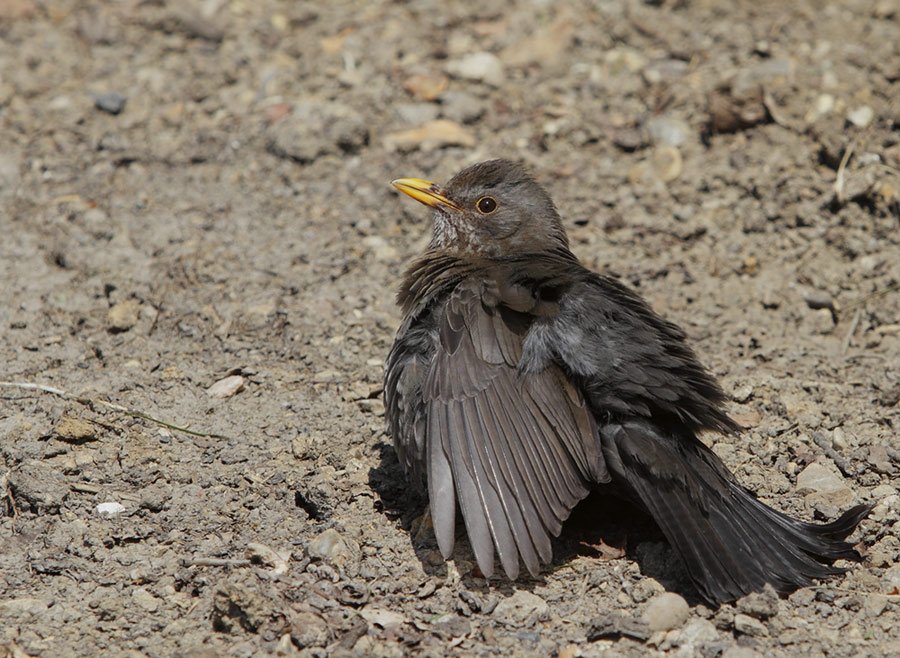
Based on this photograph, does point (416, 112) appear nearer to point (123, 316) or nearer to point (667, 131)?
point (667, 131)

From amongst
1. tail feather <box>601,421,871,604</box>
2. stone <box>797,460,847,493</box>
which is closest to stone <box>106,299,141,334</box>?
tail feather <box>601,421,871,604</box>

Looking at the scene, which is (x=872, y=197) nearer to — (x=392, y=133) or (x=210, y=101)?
(x=392, y=133)

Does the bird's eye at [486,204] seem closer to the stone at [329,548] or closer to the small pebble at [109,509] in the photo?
the stone at [329,548]

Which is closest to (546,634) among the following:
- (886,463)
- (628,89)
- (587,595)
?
(587,595)

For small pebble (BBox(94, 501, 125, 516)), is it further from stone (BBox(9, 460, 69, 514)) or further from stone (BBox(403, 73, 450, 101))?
stone (BBox(403, 73, 450, 101))

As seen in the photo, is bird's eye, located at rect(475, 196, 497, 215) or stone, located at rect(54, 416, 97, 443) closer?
stone, located at rect(54, 416, 97, 443)
